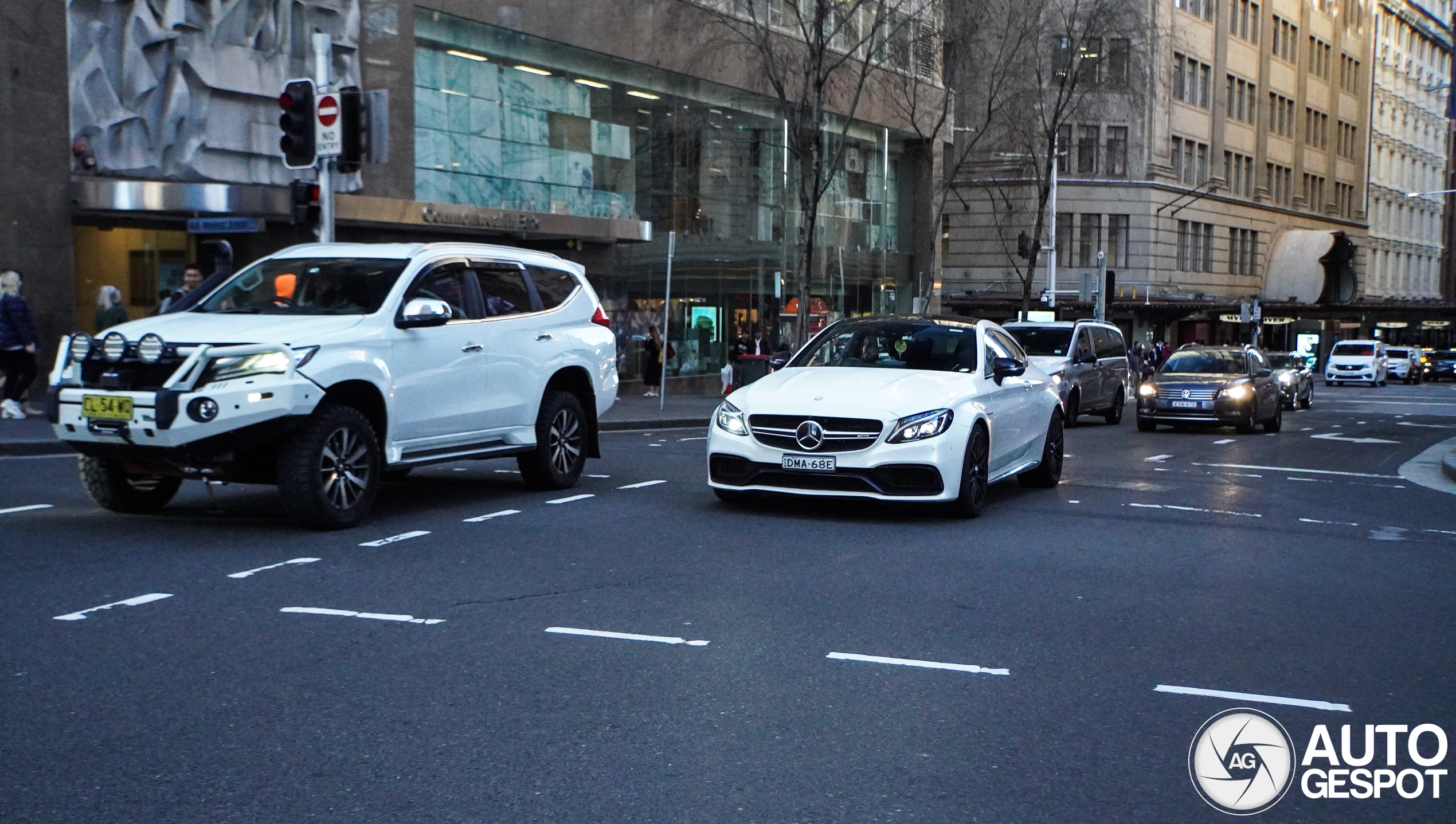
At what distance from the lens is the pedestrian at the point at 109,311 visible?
1728 cm

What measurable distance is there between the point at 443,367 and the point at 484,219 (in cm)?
1761

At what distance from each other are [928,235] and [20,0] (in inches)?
1199

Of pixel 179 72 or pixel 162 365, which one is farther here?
pixel 179 72

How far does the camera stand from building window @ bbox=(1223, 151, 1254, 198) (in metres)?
71.2

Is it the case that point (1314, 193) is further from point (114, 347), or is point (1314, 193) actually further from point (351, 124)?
point (114, 347)

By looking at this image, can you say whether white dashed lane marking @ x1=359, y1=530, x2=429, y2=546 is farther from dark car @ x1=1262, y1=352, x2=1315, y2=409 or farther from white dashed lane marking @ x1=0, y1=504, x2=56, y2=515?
dark car @ x1=1262, y1=352, x2=1315, y2=409

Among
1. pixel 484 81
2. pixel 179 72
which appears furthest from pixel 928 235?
pixel 179 72

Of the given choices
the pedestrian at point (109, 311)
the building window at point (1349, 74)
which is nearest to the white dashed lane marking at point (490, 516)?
the pedestrian at point (109, 311)

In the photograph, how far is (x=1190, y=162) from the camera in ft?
224

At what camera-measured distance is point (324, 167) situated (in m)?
16.0

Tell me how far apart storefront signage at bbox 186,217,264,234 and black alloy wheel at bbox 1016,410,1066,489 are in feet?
46.9

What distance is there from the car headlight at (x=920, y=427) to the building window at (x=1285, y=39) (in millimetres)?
71465

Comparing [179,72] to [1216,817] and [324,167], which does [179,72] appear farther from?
[1216,817]

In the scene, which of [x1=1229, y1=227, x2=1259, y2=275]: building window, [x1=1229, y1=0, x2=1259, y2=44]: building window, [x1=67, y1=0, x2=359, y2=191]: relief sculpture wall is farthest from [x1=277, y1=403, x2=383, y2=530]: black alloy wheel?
[x1=1229, y1=0, x2=1259, y2=44]: building window
